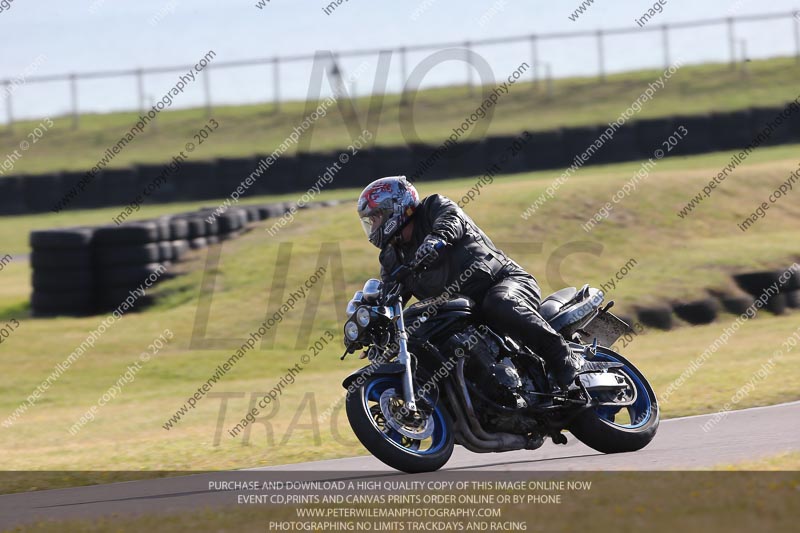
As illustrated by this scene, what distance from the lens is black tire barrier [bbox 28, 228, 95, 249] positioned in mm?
17703

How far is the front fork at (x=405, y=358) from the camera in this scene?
6703 mm

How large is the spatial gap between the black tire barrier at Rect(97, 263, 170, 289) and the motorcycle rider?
37.9 feet

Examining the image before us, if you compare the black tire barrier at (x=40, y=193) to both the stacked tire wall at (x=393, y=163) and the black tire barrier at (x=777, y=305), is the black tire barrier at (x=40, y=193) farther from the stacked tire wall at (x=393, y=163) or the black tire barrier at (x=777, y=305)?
the black tire barrier at (x=777, y=305)

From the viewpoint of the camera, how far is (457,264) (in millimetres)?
7379

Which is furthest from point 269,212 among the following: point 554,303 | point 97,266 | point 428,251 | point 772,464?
point 772,464

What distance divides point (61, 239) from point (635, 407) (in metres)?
11.9

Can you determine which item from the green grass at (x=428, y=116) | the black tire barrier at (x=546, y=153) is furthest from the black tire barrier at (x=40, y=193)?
the black tire barrier at (x=546, y=153)

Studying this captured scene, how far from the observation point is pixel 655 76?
3597cm

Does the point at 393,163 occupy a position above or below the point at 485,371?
below

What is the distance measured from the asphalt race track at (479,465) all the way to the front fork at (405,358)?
0.60m

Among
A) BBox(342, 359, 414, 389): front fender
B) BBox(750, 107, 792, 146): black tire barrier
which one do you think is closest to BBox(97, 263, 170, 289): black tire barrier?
BBox(342, 359, 414, 389): front fender

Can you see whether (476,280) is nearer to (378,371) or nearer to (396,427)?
(378,371)
